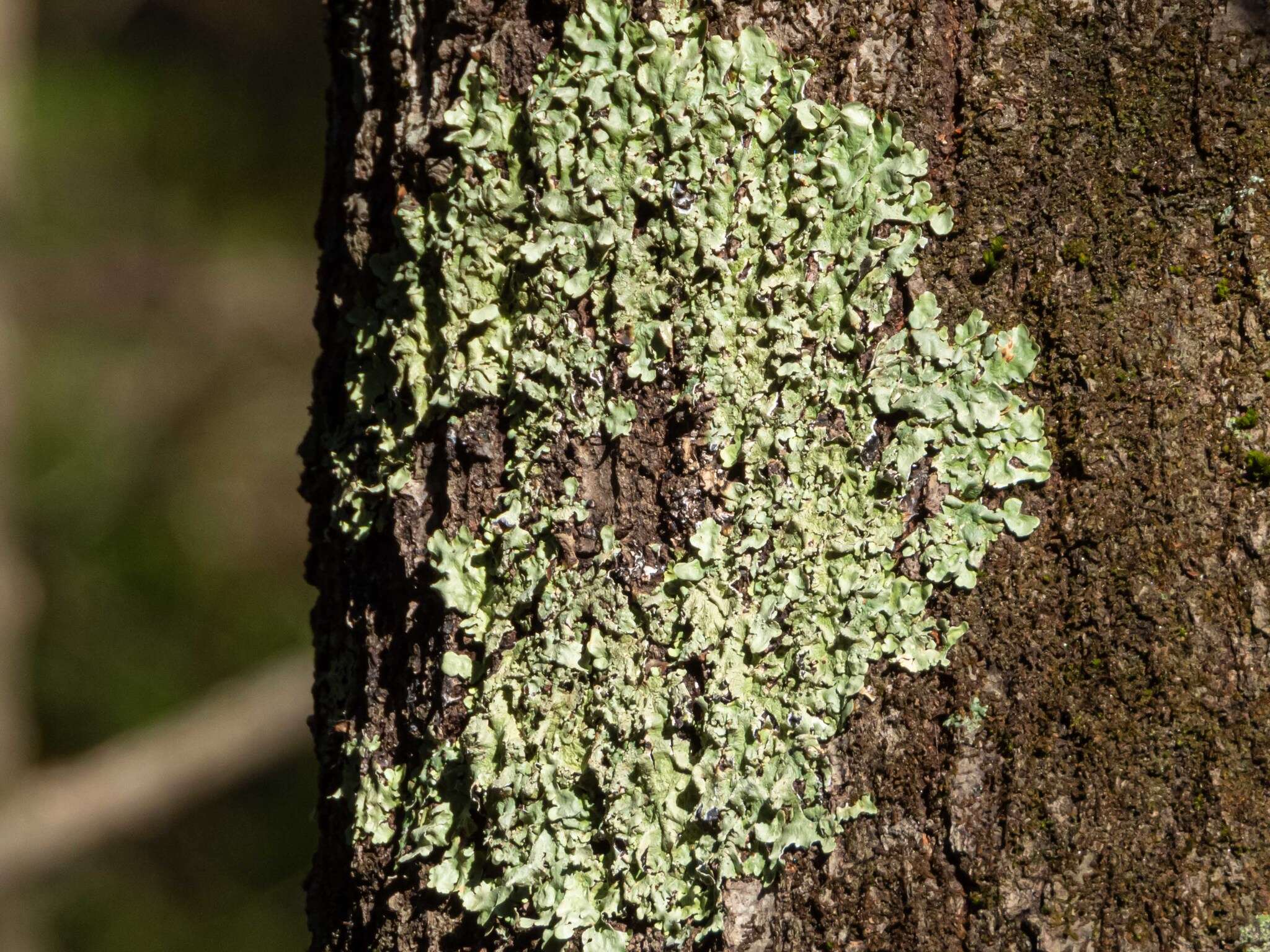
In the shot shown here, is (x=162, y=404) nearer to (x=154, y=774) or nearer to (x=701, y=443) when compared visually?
(x=154, y=774)

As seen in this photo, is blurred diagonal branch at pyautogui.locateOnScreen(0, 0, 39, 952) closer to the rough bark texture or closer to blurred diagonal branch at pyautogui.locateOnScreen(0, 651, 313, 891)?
blurred diagonal branch at pyautogui.locateOnScreen(0, 651, 313, 891)

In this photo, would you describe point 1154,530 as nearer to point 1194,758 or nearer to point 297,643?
point 1194,758

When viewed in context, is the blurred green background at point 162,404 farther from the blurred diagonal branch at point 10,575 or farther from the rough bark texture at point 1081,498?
the rough bark texture at point 1081,498

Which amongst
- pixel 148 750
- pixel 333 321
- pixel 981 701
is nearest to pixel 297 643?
pixel 148 750

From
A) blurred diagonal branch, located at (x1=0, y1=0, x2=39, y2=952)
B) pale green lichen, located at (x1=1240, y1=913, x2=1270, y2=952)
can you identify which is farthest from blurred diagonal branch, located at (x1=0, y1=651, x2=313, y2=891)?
pale green lichen, located at (x1=1240, y1=913, x2=1270, y2=952)

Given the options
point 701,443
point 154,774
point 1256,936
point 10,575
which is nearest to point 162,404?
point 10,575

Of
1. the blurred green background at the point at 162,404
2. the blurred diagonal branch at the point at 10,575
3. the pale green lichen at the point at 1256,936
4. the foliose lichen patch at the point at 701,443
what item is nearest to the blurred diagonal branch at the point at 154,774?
the blurred green background at the point at 162,404
